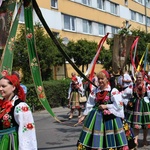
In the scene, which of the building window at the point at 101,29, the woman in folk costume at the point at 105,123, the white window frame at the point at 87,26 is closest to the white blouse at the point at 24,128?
the woman in folk costume at the point at 105,123

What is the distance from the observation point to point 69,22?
90.6 ft

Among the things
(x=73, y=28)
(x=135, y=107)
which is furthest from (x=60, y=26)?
(x=135, y=107)

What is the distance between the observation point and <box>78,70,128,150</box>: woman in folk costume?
5680 millimetres

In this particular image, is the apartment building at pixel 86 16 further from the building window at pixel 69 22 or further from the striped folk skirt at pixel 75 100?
the striped folk skirt at pixel 75 100

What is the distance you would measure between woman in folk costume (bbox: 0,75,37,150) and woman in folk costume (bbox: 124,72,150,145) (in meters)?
3.97

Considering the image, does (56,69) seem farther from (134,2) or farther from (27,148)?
(27,148)

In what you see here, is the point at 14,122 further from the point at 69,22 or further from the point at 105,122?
the point at 69,22

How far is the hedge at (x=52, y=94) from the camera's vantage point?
14.2 metres

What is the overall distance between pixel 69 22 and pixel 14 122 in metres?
24.3

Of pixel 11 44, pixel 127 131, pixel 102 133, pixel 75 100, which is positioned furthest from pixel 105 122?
pixel 75 100

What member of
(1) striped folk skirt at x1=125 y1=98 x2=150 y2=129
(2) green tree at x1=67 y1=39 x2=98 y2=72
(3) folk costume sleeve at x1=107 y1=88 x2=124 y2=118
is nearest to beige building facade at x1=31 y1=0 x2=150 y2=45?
(2) green tree at x1=67 y1=39 x2=98 y2=72

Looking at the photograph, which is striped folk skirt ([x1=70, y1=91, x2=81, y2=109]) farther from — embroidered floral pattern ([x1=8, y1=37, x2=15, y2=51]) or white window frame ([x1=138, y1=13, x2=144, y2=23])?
white window frame ([x1=138, y1=13, x2=144, y2=23])

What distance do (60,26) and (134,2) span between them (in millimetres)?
16610

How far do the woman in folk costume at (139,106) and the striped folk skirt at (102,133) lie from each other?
1611 mm
